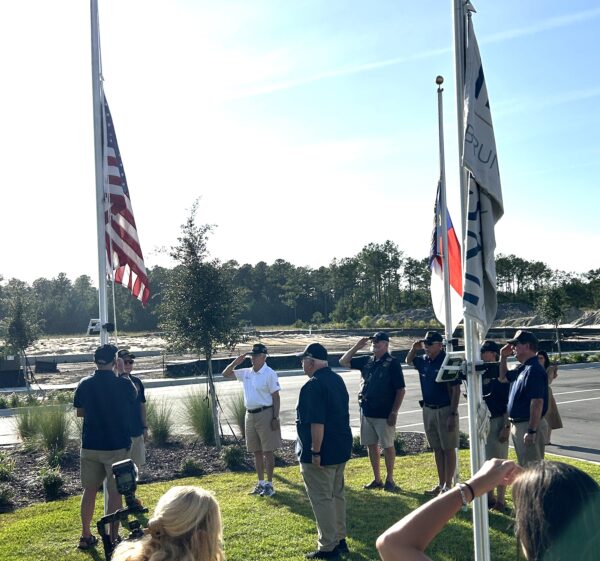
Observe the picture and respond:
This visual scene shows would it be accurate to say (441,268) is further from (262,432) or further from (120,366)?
(120,366)

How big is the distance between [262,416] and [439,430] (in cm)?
229

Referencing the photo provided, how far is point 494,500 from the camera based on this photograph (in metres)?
8.11

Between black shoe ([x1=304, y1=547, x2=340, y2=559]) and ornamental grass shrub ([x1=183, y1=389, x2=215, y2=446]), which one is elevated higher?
ornamental grass shrub ([x1=183, y1=389, x2=215, y2=446])

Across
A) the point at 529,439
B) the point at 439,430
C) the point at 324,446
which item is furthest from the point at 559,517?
the point at 439,430

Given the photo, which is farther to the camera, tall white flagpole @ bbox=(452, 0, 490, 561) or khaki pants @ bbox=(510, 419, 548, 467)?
khaki pants @ bbox=(510, 419, 548, 467)

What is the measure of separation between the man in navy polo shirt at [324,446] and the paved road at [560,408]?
20.0ft

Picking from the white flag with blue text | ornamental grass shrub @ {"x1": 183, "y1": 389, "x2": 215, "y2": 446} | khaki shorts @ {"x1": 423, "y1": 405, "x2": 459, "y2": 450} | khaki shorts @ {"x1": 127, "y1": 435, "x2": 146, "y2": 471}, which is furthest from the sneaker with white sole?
the white flag with blue text

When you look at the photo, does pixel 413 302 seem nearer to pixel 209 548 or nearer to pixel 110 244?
pixel 110 244

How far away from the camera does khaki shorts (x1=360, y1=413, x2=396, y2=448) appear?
29.8ft

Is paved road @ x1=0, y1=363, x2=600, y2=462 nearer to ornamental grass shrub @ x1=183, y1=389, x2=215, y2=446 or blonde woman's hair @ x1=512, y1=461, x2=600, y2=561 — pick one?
ornamental grass shrub @ x1=183, y1=389, x2=215, y2=446

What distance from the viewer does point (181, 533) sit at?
2.62 metres

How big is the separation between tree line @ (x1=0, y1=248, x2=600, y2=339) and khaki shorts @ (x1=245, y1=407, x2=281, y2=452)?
48951mm

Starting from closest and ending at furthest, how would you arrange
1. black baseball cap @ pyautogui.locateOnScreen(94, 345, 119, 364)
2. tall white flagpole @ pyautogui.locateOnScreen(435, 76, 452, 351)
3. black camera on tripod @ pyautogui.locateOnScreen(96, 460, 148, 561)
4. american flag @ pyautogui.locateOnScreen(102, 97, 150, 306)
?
black camera on tripod @ pyautogui.locateOnScreen(96, 460, 148, 561), black baseball cap @ pyautogui.locateOnScreen(94, 345, 119, 364), tall white flagpole @ pyautogui.locateOnScreen(435, 76, 452, 351), american flag @ pyautogui.locateOnScreen(102, 97, 150, 306)

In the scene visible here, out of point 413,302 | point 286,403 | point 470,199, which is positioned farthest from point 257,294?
point 470,199
